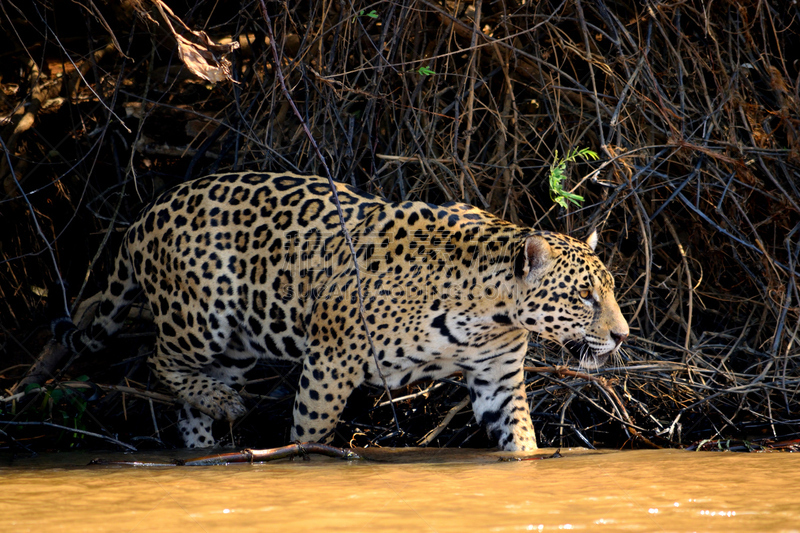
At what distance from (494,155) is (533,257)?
1963 millimetres

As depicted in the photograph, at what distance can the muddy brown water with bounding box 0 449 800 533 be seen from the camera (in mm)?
2775

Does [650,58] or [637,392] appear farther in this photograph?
[650,58]

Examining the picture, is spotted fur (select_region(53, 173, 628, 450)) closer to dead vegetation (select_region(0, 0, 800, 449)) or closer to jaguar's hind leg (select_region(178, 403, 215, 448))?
jaguar's hind leg (select_region(178, 403, 215, 448))

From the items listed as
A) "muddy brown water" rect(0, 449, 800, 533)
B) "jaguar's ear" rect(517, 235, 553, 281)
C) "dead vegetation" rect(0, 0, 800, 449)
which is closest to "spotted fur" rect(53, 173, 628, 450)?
"jaguar's ear" rect(517, 235, 553, 281)

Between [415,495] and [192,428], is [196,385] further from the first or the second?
[415,495]

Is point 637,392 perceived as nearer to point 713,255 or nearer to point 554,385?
point 554,385

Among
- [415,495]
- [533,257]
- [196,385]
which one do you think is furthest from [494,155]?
[415,495]

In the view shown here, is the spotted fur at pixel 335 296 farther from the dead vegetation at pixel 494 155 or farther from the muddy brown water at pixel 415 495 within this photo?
the muddy brown water at pixel 415 495

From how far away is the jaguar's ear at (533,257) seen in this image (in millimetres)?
4457

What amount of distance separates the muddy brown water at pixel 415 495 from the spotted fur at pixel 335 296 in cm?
60

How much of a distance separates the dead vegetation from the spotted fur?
0.39 metres

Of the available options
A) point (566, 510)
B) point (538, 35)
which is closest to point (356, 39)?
point (538, 35)

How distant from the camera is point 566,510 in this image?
9.78ft

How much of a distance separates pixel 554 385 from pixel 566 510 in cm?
233
